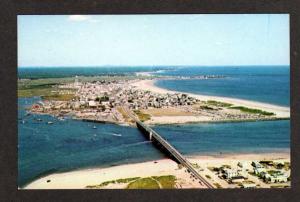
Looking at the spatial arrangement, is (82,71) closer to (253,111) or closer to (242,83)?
(242,83)

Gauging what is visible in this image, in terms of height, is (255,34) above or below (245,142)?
above

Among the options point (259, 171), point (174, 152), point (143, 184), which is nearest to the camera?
point (143, 184)

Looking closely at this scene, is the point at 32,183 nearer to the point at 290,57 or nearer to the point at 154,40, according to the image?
the point at 154,40

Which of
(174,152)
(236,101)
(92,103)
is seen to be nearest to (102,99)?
(92,103)

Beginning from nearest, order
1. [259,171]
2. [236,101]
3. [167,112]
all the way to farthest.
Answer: [259,171]
[236,101]
[167,112]

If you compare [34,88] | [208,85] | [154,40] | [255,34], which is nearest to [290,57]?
[255,34]

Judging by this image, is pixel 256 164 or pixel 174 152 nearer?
pixel 256 164

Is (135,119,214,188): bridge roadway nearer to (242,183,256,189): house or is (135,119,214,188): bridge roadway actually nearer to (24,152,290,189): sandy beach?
(24,152,290,189): sandy beach
